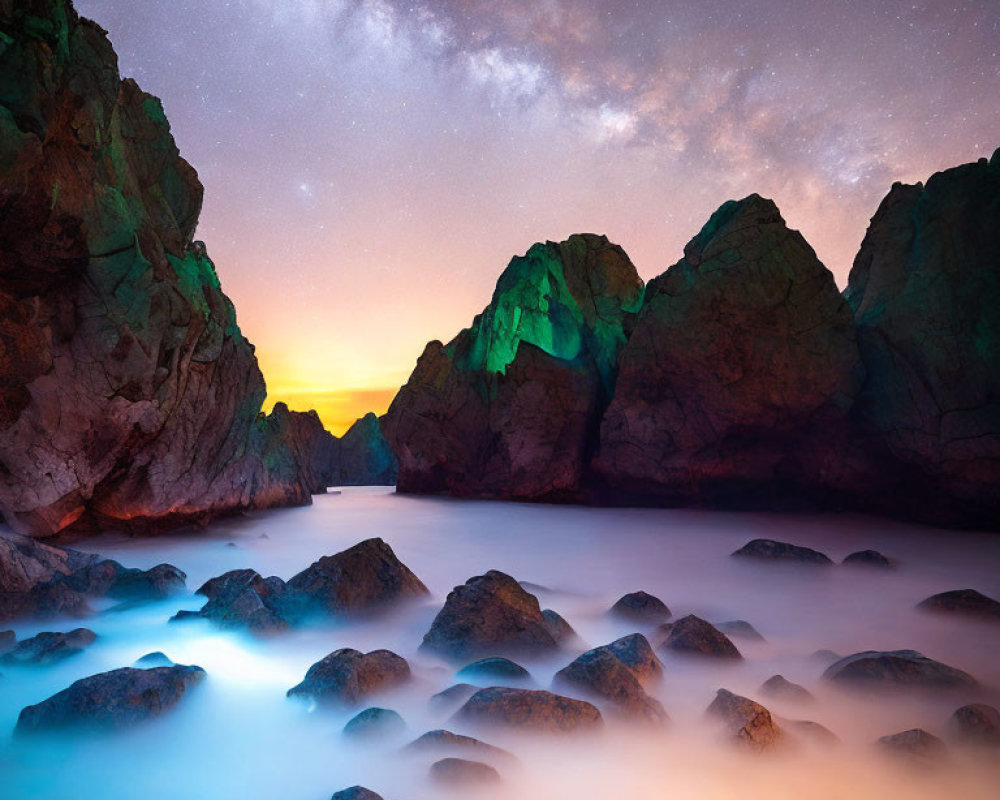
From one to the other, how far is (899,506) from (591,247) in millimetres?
9073

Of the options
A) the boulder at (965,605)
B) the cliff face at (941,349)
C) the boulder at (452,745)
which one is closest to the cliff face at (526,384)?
the cliff face at (941,349)

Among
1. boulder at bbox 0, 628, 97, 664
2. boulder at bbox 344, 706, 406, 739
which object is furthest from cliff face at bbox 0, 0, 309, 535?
boulder at bbox 344, 706, 406, 739

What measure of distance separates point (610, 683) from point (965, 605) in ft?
10.6

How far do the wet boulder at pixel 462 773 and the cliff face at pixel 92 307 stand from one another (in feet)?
19.8

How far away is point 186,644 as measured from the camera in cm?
341

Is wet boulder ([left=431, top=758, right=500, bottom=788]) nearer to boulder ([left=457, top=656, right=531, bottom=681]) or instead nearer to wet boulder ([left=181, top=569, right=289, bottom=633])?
boulder ([left=457, top=656, right=531, bottom=681])

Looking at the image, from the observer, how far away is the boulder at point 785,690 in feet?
9.06

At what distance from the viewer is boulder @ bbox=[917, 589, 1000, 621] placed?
3916mm

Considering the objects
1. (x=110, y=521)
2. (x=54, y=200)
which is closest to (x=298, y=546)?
(x=110, y=521)

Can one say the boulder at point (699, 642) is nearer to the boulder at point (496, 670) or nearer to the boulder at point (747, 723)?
the boulder at point (747, 723)

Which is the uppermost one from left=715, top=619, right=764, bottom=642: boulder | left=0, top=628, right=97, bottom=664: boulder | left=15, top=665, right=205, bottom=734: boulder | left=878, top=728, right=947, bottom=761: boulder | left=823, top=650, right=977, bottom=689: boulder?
left=823, top=650, right=977, bottom=689: boulder

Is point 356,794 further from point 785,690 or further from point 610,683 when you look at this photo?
point 785,690

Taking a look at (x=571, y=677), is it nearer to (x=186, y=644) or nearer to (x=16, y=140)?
(x=186, y=644)

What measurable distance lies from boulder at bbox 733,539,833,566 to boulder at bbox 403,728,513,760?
15.5ft
